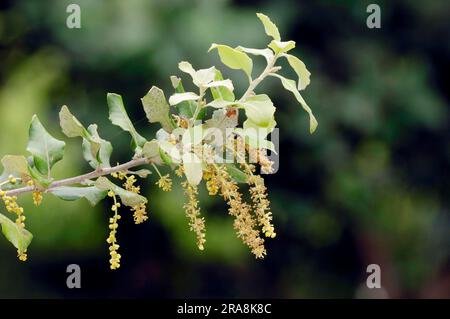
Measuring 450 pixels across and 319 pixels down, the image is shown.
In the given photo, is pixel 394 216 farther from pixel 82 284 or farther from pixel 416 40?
pixel 82 284

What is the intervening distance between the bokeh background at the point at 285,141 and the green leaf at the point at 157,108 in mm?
2296

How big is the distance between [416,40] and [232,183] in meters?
3.41

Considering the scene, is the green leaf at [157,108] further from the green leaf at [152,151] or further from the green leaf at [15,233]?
the green leaf at [15,233]

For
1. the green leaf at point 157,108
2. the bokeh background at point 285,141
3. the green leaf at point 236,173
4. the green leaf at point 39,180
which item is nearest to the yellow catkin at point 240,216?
the green leaf at point 236,173

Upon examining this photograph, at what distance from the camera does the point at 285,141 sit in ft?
13.9

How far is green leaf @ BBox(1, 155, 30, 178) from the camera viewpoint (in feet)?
4.06

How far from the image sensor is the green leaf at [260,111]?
1106 mm

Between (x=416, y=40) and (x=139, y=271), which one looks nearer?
(x=416, y=40)

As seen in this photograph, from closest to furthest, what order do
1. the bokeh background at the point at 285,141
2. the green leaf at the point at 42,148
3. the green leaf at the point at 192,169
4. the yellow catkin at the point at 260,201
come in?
the green leaf at the point at 192,169 < the yellow catkin at the point at 260,201 < the green leaf at the point at 42,148 < the bokeh background at the point at 285,141

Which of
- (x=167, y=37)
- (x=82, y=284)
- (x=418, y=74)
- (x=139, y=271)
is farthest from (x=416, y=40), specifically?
(x=82, y=284)

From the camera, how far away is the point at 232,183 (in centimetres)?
119

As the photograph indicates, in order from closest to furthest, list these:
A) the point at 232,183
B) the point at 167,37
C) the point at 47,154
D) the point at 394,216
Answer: the point at 232,183, the point at 47,154, the point at 167,37, the point at 394,216

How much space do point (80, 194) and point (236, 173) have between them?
0.25m

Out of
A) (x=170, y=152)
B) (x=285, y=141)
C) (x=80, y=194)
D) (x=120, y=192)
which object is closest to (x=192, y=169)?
(x=170, y=152)
